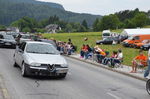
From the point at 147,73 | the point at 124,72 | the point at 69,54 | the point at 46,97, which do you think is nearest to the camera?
the point at 46,97

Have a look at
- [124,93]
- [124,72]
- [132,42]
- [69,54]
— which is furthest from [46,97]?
[132,42]

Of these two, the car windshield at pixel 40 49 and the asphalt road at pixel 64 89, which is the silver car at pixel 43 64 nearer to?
the car windshield at pixel 40 49

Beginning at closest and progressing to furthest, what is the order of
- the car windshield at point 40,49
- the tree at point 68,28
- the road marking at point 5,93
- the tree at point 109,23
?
the road marking at point 5,93
the car windshield at point 40,49
the tree at point 109,23
the tree at point 68,28

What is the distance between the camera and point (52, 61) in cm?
1341

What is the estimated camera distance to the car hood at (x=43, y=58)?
1330 cm

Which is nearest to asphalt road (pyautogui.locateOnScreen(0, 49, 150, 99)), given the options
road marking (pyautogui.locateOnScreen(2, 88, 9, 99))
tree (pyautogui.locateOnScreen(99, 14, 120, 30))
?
road marking (pyautogui.locateOnScreen(2, 88, 9, 99))

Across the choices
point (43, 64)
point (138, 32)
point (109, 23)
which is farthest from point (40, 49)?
point (109, 23)

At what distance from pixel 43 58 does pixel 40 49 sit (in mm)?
1519

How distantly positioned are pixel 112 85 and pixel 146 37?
129 ft

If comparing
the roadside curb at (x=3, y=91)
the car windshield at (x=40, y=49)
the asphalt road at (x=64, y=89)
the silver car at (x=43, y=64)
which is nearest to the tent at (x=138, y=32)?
the car windshield at (x=40, y=49)

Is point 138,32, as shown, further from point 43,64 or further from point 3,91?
point 3,91

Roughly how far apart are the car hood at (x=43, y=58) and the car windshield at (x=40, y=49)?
22.9 inches

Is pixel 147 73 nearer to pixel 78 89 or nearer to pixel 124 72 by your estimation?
pixel 124 72

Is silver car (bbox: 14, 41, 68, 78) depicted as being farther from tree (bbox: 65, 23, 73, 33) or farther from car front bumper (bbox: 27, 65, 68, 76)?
tree (bbox: 65, 23, 73, 33)
